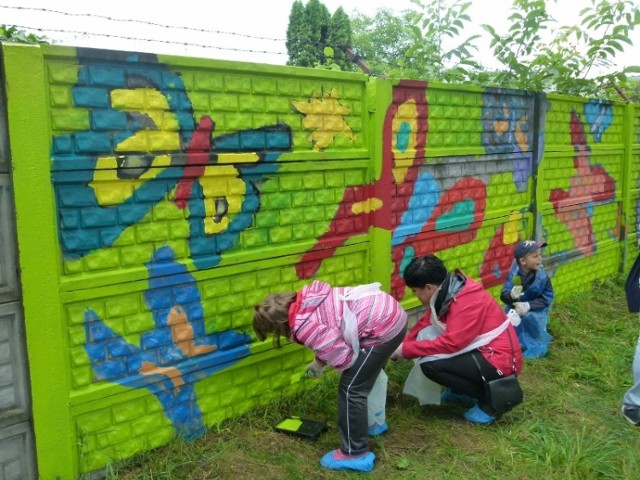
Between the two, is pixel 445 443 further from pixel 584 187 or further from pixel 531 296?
pixel 584 187

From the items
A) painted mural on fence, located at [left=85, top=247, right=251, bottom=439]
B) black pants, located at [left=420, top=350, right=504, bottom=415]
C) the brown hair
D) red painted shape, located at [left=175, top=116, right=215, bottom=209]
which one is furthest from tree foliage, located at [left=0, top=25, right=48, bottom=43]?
black pants, located at [left=420, top=350, right=504, bottom=415]

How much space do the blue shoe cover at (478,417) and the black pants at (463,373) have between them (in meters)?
0.03

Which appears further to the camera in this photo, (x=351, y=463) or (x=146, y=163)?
(x=351, y=463)

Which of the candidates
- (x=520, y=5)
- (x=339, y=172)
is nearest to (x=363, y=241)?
(x=339, y=172)

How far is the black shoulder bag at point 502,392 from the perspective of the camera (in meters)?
3.66

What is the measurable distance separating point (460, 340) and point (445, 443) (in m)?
0.57

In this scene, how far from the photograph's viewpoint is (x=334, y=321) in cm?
315

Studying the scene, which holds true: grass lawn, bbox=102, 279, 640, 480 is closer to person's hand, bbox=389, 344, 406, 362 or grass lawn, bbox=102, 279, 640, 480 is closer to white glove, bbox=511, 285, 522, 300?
person's hand, bbox=389, 344, 406, 362

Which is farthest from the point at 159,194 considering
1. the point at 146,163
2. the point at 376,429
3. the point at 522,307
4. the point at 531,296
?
the point at 531,296

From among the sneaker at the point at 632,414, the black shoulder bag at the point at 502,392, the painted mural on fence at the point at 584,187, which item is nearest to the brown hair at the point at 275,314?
the black shoulder bag at the point at 502,392

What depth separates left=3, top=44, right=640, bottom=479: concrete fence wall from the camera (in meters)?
2.77

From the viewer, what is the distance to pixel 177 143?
10.4 ft

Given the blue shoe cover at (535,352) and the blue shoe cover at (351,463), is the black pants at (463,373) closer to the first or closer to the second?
the blue shoe cover at (351,463)

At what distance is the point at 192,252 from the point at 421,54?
176 inches
